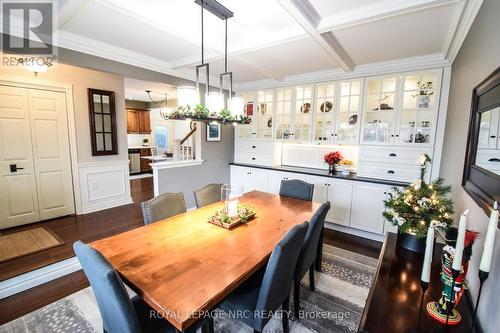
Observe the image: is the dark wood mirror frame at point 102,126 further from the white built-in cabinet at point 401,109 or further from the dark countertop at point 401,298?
the dark countertop at point 401,298

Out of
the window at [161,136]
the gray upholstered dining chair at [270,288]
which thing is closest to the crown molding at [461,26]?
the gray upholstered dining chair at [270,288]

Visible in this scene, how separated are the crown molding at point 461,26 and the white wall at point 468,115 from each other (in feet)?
0.18

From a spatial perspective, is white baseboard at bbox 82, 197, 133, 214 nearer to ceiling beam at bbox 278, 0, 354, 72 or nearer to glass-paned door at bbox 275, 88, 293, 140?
glass-paned door at bbox 275, 88, 293, 140

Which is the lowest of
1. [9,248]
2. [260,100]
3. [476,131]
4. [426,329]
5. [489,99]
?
[9,248]

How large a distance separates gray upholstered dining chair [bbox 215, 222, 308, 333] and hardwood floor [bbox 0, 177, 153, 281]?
2.36 metres

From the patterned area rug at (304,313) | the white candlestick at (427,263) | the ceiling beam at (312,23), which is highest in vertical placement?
the ceiling beam at (312,23)

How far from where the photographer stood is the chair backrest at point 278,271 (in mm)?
1339

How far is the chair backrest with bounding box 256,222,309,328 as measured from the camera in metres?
1.34

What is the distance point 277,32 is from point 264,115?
6.93 feet

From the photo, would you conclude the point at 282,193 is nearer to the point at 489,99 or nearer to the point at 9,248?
the point at 489,99

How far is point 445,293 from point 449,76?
2957 mm

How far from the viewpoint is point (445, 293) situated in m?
1.03

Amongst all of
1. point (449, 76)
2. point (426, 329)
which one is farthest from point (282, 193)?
point (449, 76)

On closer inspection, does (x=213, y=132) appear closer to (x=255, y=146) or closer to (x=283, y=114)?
(x=255, y=146)
